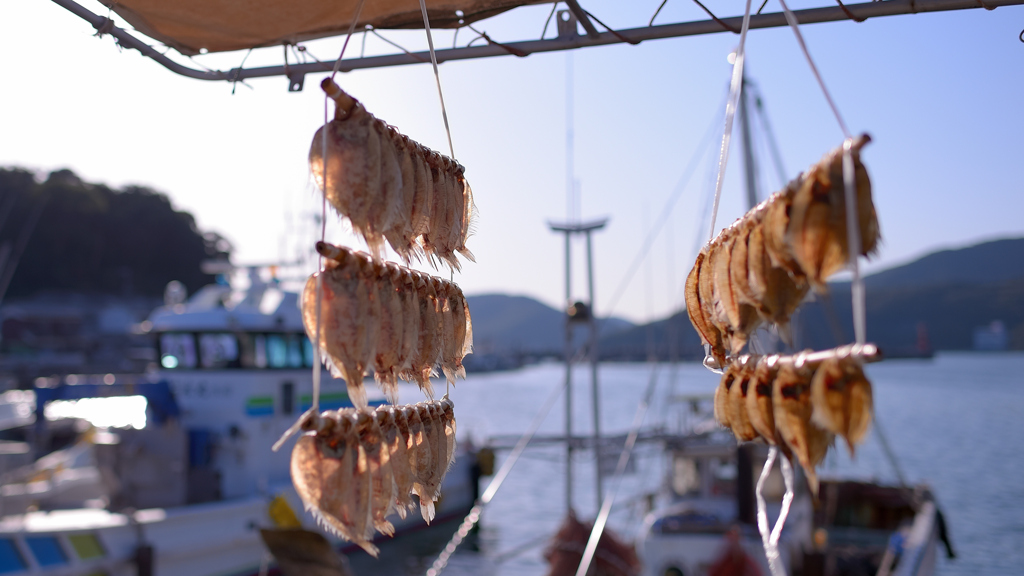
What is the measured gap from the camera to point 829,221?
165cm

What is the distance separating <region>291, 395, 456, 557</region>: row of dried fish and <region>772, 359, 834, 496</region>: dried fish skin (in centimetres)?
105

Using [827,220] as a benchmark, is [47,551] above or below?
below

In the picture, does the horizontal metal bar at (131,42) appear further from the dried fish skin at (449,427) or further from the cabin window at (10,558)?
the cabin window at (10,558)

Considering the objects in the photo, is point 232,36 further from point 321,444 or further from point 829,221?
point 829,221

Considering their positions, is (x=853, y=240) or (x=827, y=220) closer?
(x=853, y=240)

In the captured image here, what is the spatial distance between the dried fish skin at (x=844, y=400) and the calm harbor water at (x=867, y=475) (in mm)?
1067

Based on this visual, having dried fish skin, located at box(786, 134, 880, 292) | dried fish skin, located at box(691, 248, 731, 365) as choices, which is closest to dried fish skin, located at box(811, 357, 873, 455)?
dried fish skin, located at box(786, 134, 880, 292)

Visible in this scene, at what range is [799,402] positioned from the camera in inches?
67.1

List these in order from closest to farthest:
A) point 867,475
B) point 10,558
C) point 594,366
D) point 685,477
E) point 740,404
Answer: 1. point 740,404
2. point 10,558
3. point 594,366
4. point 685,477
5. point 867,475

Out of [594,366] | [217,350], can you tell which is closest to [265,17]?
[594,366]

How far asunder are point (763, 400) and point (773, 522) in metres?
13.9

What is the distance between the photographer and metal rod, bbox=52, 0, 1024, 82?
2.85 m

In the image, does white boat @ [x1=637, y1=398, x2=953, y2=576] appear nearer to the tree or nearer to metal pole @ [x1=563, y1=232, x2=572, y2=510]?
metal pole @ [x1=563, y1=232, x2=572, y2=510]

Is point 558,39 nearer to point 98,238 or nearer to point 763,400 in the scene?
point 763,400
